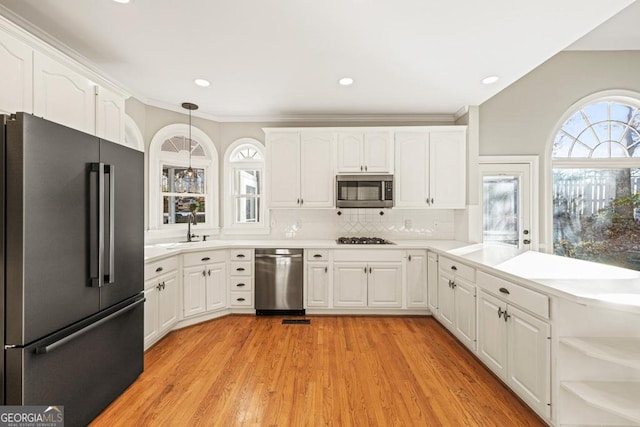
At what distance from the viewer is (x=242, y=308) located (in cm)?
367

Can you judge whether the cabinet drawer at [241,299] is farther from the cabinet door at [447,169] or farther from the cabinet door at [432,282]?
the cabinet door at [447,169]

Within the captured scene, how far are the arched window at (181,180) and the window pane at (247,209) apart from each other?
342 mm

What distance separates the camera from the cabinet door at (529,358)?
168cm

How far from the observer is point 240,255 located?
364cm

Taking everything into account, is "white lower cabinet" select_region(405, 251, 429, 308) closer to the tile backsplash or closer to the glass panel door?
the tile backsplash

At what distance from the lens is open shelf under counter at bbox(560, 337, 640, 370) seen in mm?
1450

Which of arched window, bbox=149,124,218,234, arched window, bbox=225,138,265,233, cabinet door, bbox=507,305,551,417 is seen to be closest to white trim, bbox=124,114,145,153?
arched window, bbox=149,124,218,234

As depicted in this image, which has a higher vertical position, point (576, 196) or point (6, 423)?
point (576, 196)

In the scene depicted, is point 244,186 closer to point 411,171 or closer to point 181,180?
point 181,180

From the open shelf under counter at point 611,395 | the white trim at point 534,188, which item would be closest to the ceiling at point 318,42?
the white trim at point 534,188

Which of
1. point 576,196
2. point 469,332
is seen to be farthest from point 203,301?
point 576,196

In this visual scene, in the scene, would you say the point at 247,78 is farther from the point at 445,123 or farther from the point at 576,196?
the point at 576,196

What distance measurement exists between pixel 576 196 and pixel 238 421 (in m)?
4.70

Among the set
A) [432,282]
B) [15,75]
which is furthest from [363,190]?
[15,75]
